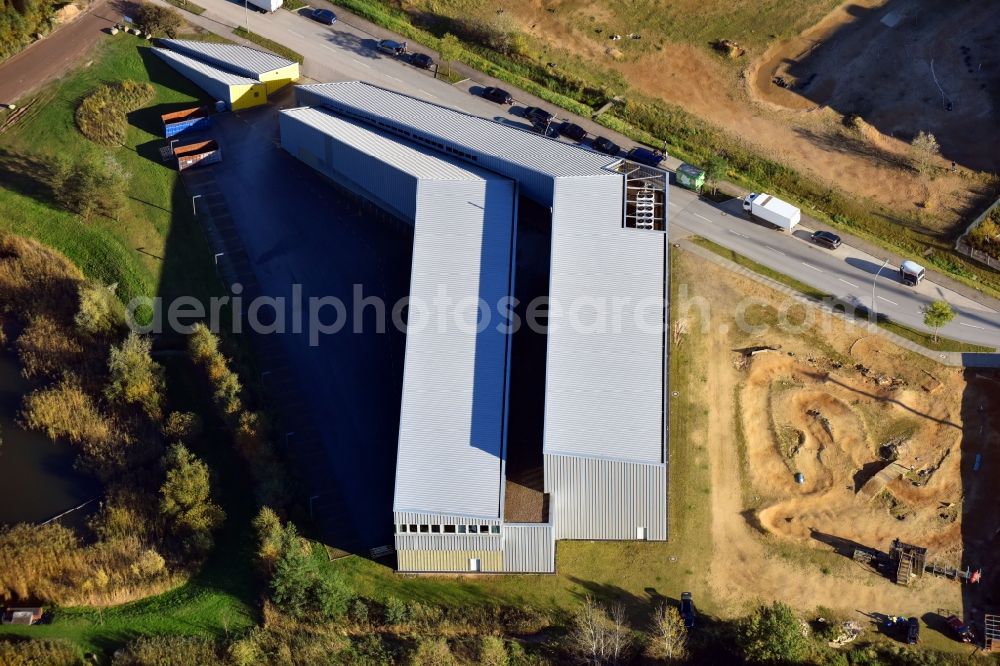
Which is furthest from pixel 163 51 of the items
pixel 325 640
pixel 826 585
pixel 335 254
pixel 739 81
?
pixel 826 585

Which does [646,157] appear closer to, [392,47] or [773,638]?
[392,47]

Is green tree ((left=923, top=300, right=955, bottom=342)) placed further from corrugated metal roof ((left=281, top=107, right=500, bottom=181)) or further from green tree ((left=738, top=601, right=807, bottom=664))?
corrugated metal roof ((left=281, top=107, right=500, bottom=181))

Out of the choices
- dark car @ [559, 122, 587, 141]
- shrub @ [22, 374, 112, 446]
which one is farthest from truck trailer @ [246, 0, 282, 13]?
shrub @ [22, 374, 112, 446]

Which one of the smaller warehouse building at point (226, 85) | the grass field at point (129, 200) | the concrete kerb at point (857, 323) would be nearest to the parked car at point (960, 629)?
the concrete kerb at point (857, 323)

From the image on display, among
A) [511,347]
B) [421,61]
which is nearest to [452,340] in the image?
[511,347]

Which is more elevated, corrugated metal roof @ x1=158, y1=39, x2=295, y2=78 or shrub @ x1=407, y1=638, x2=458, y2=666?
corrugated metal roof @ x1=158, y1=39, x2=295, y2=78

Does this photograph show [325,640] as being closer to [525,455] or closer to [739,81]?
[525,455]
